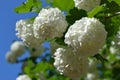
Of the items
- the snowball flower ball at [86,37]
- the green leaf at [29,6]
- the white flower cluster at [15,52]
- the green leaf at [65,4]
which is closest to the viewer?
the snowball flower ball at [86,37]

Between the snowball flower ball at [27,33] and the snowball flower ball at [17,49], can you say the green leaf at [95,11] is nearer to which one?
the snowball flower ball at [27,33]

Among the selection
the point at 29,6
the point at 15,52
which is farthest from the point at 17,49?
A: the point at 29,6

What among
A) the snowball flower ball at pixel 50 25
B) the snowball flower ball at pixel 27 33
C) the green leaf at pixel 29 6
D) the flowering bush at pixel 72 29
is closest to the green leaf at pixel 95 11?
the flowering bush at pixel 72 29

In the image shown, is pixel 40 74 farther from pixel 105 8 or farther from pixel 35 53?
pixel 105 8

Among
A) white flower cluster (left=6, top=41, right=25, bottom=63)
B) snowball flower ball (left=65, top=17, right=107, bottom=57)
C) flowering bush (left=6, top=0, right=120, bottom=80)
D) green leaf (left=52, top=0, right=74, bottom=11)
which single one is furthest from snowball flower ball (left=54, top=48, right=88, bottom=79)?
white flower cluster (left=6, top=41, right=25, bottom=63)

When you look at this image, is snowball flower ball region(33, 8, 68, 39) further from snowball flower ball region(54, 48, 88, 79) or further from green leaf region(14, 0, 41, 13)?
green leaf region(14, 0, 41, 13)
